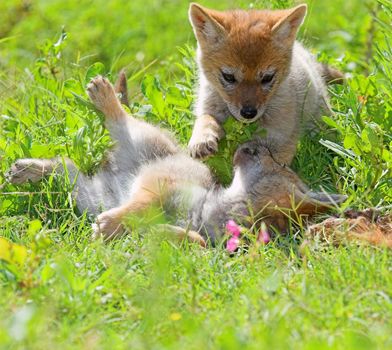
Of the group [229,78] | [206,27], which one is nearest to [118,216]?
[229,78]

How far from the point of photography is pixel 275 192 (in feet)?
16.5

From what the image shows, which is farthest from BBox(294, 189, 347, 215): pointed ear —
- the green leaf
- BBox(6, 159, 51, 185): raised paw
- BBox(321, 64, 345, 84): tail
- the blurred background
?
the blurred background

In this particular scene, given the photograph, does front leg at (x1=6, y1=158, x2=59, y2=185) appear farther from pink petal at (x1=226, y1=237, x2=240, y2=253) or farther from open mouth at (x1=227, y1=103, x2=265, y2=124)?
pink petal at (x1=226, y1=237, x2=240, y2=253)

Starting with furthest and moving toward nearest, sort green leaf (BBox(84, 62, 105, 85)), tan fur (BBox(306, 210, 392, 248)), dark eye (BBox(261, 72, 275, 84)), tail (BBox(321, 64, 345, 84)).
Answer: tail (BBox(321, 64, 345, 84)), green leaf (BBox(84, 62, 105, 85)), dark eye (BBox(261, 72, 275, 84)), tan fur (BBox(306, 210, 392, 248))

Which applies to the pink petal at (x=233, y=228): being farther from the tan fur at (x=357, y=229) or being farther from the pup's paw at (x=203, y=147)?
the pup's paw at (x=203, y=147)

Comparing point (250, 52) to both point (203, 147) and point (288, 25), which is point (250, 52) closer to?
point (288, 25)

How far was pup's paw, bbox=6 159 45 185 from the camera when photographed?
18.2 feet

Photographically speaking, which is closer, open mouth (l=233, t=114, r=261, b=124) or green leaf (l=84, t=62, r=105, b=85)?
open mouth (l=233, t=114, r=261, b=124)

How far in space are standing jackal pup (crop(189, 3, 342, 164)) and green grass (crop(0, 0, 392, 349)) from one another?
21 centimetres

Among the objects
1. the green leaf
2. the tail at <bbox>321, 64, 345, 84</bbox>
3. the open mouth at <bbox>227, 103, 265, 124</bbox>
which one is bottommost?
the tail at <bbox>321, 64, 345, 84</bbox>

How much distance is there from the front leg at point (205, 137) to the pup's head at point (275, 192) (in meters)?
0.31

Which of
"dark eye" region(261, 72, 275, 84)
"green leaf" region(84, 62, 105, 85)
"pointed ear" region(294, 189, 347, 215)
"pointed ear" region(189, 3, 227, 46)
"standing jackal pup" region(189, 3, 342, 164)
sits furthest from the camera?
"green leaf" region(84, 62, 105, 85)

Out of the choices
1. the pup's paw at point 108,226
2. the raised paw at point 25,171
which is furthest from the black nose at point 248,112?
the raised paw at point 25,171

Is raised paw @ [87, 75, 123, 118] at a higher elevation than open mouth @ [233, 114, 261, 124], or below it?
higher
